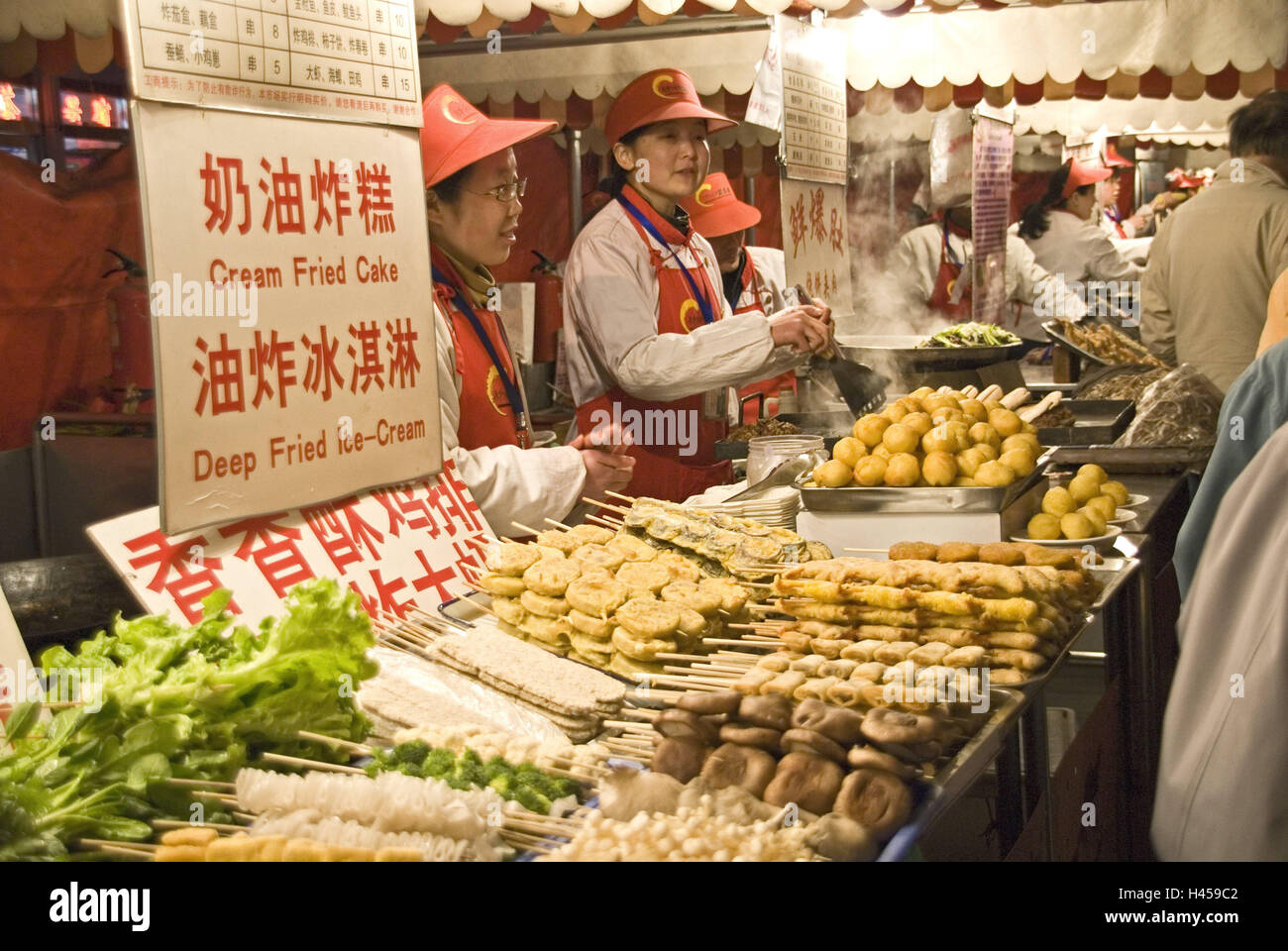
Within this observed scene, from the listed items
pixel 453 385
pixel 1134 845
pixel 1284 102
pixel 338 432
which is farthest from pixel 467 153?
pixel 1284 102

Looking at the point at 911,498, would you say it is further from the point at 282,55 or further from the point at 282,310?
the point at 282,55

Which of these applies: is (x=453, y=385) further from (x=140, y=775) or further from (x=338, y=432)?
(x=140, y=775)

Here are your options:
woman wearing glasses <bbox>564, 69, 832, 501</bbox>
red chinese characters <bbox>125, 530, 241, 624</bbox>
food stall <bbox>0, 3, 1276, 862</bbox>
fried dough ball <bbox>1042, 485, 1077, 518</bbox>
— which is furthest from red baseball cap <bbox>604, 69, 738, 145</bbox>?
red chinese characters <bbox>125, 530, 241, 624</bbox>

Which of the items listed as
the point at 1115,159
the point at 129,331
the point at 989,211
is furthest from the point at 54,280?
the point at 1115,159

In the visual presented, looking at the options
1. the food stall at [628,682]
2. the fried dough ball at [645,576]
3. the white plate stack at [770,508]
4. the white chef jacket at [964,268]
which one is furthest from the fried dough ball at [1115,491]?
the white chef jacket at [964,268]

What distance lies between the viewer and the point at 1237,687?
5.55ft

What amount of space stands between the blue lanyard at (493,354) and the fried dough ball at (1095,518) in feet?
5.69

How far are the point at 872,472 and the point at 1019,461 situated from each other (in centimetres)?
43

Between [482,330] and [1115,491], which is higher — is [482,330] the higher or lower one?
the higher one

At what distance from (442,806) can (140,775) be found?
0.47m

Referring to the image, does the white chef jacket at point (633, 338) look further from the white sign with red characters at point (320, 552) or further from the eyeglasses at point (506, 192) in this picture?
the white sign with red characters at point (320, 552)

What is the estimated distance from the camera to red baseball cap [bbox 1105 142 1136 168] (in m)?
13.1

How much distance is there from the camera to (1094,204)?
10.6 metres

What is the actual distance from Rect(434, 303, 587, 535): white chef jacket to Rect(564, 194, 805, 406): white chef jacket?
3.10 ft
